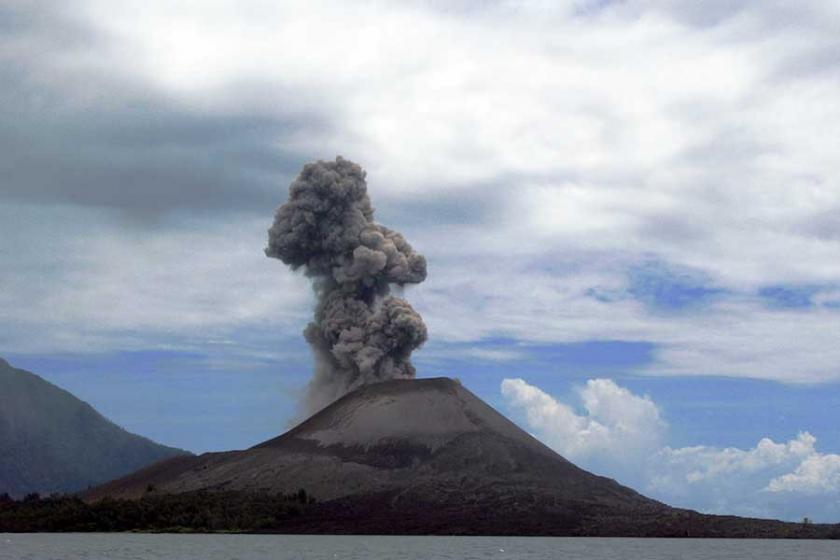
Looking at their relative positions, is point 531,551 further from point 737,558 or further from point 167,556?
point 167,556

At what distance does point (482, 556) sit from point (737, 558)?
112 feet

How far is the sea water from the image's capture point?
456 ft

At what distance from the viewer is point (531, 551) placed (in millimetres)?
158625

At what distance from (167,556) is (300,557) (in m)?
14.8

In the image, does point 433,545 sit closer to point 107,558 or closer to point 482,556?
point 482,556

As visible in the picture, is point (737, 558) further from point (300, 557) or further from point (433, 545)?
point (300, 557)

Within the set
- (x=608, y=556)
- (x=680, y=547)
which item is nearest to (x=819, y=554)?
(x=680, y=547)

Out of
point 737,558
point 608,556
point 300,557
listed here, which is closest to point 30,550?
point 300,557

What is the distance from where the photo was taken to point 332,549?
518ft

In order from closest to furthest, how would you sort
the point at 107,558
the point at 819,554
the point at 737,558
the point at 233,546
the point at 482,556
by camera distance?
the point at 107,558
the point at 482,556
the point at 737,558
the point at 233,546
the point at 819,554

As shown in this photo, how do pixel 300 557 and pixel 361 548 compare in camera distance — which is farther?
pixel 361 548

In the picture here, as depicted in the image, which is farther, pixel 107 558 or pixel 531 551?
pixel 531 551

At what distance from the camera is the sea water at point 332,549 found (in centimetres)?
13888

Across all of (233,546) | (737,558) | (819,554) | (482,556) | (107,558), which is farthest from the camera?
(819,554)
